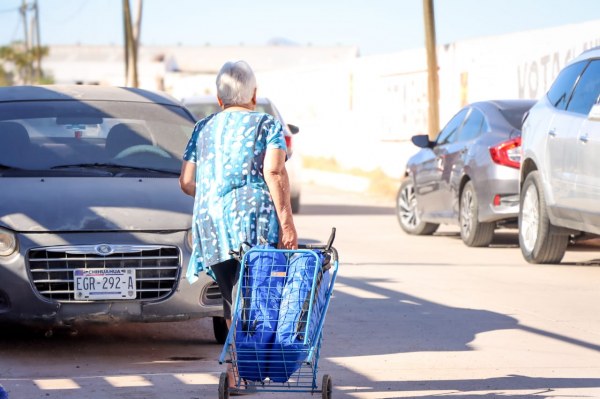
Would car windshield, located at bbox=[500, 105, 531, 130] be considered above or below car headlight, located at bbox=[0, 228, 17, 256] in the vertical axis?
above

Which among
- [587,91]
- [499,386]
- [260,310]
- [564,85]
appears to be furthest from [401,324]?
[564,85]

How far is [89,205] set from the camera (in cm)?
758

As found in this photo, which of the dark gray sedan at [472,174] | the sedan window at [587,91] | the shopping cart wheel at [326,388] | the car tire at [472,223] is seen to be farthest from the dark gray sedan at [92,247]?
the car tire at [472,223]

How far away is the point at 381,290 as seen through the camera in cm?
1069

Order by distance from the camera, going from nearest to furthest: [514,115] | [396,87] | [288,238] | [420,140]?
[288,238] → [514,115] → [420,140] → [396,87]

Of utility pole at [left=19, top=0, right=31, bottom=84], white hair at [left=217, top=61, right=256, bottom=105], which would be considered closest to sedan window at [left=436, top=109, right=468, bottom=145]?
white hair at [left=217, top=61, right=256, bottom=105]

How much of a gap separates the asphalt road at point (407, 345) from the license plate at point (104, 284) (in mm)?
391

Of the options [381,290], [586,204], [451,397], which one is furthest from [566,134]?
[451,397]

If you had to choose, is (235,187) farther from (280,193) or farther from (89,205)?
(89,205)

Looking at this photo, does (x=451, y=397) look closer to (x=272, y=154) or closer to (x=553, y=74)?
(x=272, y=154)

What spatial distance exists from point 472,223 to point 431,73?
10238mm

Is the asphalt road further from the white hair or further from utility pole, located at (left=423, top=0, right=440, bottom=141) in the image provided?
utility pole, located at (left=423, top=0, right=440, bottom=141)

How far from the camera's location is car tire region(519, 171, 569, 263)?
12.1 m

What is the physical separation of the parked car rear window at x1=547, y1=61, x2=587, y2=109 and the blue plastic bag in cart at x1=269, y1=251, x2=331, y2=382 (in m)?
6.47
